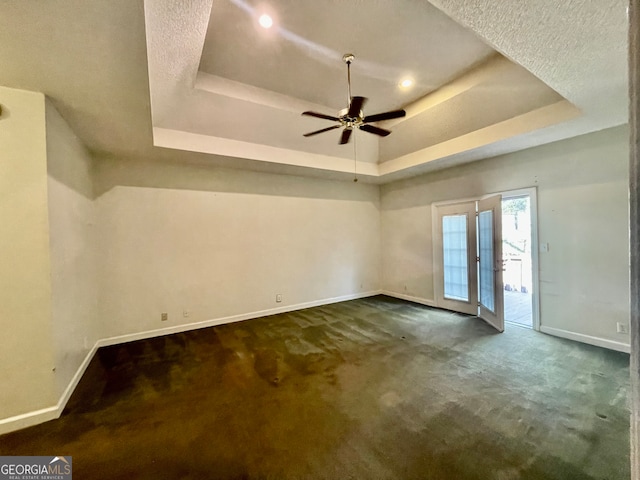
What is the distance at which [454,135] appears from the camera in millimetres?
4266

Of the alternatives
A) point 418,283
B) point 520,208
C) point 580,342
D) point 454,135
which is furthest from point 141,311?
point 520,208

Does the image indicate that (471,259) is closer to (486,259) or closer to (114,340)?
(486,259)

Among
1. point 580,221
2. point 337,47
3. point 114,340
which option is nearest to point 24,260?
point 114,340

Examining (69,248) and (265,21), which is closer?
(265,21)

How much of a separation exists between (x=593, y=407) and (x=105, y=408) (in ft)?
13.7

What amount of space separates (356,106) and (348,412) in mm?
2823

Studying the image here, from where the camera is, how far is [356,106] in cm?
273

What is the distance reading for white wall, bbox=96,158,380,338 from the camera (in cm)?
395

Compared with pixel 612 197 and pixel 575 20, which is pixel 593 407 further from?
Answer: pixel 575 20

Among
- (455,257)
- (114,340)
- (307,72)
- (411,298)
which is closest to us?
(307,72)

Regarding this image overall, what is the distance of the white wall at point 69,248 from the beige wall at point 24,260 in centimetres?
7

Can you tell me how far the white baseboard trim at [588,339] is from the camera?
10.9 ft

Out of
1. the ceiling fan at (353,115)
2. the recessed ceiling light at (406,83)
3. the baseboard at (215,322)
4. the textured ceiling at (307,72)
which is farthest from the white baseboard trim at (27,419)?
the recessed ceiling light at (406,83)

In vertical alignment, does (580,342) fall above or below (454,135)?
below
